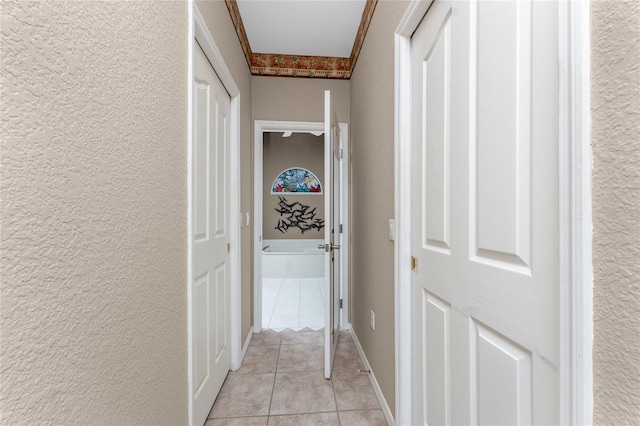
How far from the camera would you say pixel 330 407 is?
1.69 m

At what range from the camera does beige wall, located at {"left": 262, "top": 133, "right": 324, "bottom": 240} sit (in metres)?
5.91

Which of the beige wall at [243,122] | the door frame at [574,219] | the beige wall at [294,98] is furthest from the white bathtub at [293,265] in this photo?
the door frame at [574,219]

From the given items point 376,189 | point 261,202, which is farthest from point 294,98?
point 376,189

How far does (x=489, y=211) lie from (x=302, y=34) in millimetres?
2221

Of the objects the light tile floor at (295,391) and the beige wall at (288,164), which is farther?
the beige wall at (288,164)

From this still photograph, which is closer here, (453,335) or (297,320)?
(453,335)

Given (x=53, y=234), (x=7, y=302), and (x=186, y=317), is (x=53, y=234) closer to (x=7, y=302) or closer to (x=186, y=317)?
(x=7, y=302)

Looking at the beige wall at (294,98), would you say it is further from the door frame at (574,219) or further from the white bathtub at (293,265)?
the white bathtub at (293,265)

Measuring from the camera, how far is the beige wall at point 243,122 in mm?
1685

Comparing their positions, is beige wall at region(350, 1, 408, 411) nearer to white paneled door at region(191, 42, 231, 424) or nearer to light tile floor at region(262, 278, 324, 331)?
light tile floor at region(262, 278, 324, 331)

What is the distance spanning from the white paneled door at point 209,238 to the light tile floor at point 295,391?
0.14m

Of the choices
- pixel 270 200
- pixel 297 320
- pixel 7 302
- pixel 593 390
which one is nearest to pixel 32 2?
pixel 7 302

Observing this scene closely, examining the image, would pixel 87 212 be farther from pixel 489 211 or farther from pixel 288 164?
pixel 288 164

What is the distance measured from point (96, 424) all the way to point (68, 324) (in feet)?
0.91
